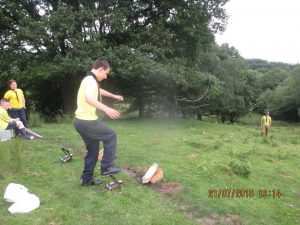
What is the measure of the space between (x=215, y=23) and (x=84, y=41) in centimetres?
951

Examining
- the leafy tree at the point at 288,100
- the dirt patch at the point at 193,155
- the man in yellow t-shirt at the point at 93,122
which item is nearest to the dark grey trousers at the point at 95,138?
the man in yellow t-shirt at the point at 93,122

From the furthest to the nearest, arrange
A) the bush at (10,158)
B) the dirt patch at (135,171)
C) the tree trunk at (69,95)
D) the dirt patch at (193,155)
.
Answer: the tree trunk at (69,95) → the dirt patch at (193,155) → the dirt patch at (135,171) → the bush at (10,158)

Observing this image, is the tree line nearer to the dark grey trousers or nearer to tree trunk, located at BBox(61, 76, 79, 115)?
tree trunk, located at BBox(61, 76, 79, 115)

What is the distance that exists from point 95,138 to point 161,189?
205 cm

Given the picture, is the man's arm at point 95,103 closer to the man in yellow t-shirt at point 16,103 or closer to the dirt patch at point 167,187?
the dirt patch at point 167,187

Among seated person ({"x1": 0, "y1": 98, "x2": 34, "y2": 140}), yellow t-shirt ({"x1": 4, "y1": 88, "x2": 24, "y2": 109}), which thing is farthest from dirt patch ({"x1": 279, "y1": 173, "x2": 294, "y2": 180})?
yellow t-shirt ({"x1": 4, "y1": 88, "x2": 24, "y2": 109})

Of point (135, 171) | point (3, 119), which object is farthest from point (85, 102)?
point (3, 119)

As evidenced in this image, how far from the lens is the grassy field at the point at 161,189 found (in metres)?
6.91

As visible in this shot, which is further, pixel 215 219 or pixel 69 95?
pixel 69 95

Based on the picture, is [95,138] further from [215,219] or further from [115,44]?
[115,44]

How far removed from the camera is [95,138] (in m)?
7.61

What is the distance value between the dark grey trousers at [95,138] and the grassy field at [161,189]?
0.65 m

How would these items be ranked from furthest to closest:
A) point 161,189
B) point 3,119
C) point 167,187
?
point 3,119 < point 167,187 < point 161,189

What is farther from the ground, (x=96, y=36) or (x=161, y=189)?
(x=96, y=36)
